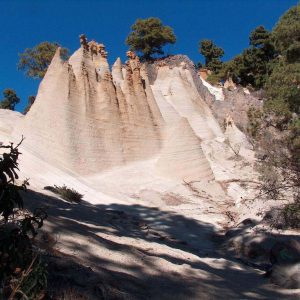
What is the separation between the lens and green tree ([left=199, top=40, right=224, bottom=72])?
5103 centimetres

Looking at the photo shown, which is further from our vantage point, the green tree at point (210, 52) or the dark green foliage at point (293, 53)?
the green tree at point (210, 52)

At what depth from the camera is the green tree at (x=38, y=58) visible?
39.6 metres

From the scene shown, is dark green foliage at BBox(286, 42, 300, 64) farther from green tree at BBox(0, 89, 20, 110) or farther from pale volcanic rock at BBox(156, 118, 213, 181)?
green tree at BBox(0, 89, 20, 110)

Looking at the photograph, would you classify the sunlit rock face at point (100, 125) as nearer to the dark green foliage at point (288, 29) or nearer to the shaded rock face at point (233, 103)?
the dark green foliage at point (288, 29)

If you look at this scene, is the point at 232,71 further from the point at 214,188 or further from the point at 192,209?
the point at 192,209

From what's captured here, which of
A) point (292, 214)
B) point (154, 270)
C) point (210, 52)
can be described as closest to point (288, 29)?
point (292, 214)

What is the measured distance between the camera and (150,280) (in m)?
6.40

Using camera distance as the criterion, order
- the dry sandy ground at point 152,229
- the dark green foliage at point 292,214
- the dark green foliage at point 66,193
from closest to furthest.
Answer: the dry sandy ground at point 152,229 → the dark green foliage at point 292,214 → the dark green foliage at point 66,193

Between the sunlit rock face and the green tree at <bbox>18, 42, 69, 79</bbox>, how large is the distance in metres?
13.8

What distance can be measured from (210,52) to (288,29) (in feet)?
110

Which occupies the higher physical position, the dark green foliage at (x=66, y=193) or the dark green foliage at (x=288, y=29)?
the dark green foliage at (x=288, y=29)

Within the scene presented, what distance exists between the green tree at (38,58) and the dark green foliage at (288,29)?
2410 cm

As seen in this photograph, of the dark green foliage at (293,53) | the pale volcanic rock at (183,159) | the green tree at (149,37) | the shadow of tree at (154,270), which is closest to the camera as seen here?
the shadow of tree at (154,270)

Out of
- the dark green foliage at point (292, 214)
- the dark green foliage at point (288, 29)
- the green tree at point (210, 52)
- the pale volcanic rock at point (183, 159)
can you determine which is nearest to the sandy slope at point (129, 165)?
the pale volcanic rock at point (183, 159)
